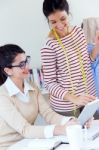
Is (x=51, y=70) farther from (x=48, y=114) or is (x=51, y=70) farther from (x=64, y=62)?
(x=48, y=114)

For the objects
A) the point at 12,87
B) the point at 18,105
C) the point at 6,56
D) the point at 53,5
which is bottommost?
the point at 18,105

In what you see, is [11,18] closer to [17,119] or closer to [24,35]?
[24,35]

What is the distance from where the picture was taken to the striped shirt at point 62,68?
2.24 m

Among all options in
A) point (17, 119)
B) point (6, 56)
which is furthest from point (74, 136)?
point (6, 56)

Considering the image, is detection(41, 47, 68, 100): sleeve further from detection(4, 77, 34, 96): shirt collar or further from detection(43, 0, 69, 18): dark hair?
detection(43, 0, 69, 18): dark hair

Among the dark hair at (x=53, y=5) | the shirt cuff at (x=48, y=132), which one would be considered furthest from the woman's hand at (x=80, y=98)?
the dark hair at (x=53, y=5)

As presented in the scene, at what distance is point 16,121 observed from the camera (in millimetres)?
2064

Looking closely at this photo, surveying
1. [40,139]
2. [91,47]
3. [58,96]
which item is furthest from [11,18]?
[40,139]

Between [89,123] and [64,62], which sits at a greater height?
[64,62]

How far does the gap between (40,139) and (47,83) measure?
464mm

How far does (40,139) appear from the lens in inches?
77.9

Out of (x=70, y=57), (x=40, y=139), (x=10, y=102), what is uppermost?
(x=70, y=57)

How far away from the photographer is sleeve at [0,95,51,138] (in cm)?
202

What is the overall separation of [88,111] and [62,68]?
45cm
